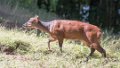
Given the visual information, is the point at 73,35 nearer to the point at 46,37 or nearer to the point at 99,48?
the point at 99,48

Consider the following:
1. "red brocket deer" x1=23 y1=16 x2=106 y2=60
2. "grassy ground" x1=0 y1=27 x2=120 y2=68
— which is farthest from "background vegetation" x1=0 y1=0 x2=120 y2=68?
"red brocket deer" x1=23 y1=16 x2=106 y2=60

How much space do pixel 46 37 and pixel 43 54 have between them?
2050 millimetres

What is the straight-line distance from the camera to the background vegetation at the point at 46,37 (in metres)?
9.92

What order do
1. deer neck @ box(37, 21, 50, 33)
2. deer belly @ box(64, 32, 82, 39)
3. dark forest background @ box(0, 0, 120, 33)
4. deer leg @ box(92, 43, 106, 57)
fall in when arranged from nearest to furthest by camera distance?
deer leg @ box(92, 43, 106, 57)
deer belly @ box(64, 32, 82, 39)
deer neck @ box(37, 21, 50, 33)
dark forest background @ box(0, 0, 120, 33)

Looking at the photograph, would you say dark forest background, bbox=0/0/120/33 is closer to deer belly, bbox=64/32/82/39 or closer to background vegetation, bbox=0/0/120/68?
background vegetation, bbox=0/0/120/68

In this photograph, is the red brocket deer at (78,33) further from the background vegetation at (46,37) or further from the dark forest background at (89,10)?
the dark forest background at (89,10)

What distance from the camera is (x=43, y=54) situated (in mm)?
10734

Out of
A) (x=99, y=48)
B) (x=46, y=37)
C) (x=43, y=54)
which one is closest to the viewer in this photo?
(x=43, y=54)

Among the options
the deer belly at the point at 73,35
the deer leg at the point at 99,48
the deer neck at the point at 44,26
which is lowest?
the deer leg at the point at 99,48

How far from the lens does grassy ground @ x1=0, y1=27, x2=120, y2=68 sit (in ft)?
31.5

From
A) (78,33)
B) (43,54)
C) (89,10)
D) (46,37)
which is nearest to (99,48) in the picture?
(78,33)

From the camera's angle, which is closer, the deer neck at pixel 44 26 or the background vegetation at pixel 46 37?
the background vegetation at pixel 46 37

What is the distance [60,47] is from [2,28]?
1910 mm

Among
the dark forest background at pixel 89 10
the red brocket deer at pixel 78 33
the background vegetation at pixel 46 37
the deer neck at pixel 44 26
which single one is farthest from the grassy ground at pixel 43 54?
the dark forest background at pixel 89 10
